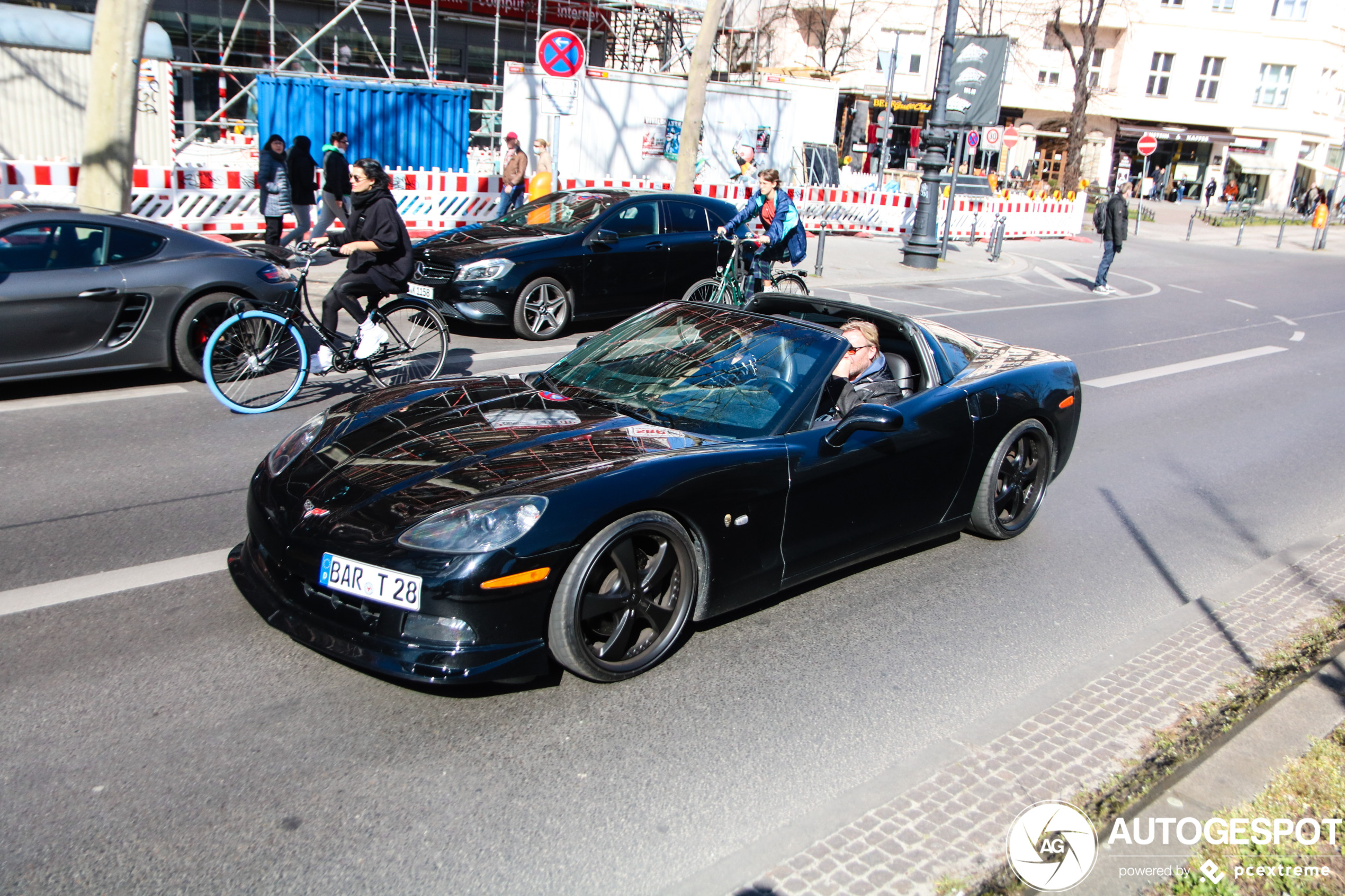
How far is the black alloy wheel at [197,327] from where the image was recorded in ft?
25.9

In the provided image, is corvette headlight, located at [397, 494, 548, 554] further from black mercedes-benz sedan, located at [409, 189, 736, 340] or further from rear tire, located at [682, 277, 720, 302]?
rear tire, located at [682, 277, 720, 302]

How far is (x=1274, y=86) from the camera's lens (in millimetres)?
53219

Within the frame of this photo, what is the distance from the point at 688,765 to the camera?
3.56 m

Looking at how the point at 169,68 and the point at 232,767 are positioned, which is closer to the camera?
the point at 232,767

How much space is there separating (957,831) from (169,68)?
19749mm

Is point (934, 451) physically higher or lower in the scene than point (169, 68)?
lower

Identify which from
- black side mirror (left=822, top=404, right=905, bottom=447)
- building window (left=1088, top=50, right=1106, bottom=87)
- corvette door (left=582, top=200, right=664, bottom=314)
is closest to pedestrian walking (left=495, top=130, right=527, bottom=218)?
corvette door (left=582, top=200, right=664, bottom=314)

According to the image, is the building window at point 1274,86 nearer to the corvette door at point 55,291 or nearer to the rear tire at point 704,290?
the rear tire at point 704,290

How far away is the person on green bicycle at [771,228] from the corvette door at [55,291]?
6227 millimetres

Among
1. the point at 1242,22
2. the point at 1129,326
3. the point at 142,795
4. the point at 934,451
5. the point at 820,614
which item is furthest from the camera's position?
the point at 1242,22

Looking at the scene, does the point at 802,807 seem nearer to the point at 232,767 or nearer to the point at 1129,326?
the point at 232,767

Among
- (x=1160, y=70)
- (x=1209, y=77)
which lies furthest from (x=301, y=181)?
(x=1209, y=77)

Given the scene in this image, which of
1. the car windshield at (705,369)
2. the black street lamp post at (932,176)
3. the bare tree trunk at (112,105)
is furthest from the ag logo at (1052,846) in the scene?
the black street lamp post at (932,176)

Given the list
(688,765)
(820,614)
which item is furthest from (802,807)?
(820,614)
